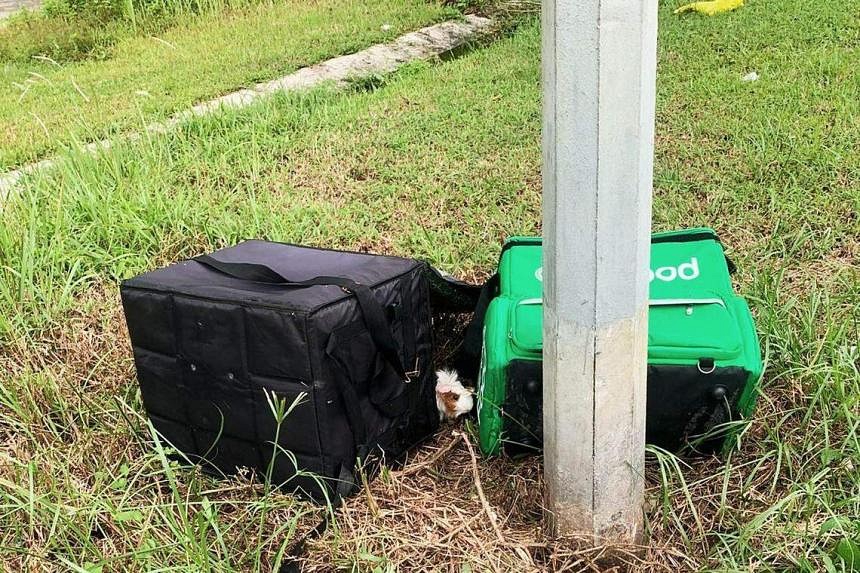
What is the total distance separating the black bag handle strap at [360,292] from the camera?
1.86m

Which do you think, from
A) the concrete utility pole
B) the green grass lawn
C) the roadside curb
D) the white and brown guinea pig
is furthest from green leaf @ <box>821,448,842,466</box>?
the green grass lawn

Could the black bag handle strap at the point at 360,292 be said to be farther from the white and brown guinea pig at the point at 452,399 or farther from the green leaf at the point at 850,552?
the green leaf at the point at 850,552

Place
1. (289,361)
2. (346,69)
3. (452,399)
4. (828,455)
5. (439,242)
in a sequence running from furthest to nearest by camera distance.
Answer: (346,69) → (439,242) → (452,399) → (289,361) → (828,455)

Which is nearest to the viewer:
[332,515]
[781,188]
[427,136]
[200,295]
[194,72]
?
[332,515]

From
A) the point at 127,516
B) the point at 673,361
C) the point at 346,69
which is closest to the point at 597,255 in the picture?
the point at 673,361

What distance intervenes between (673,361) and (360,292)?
Answer: 74cm

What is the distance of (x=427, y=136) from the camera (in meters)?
4.13

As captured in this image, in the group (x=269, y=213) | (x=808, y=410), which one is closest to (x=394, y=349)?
(x=808, y=410)

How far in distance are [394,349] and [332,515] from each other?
0.41 metres

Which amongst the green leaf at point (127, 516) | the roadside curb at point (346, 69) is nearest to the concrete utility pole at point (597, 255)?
the green leaf at point (127, 516)

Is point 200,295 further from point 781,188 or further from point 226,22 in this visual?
point 226,22

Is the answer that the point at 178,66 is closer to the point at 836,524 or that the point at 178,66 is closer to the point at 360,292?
the point at 360,292

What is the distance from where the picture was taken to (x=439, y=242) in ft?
10.1

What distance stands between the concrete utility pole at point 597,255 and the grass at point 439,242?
0.13 metres
